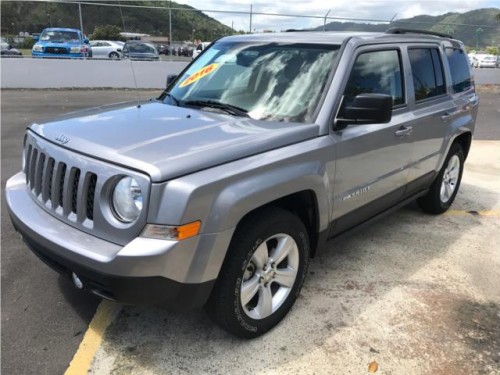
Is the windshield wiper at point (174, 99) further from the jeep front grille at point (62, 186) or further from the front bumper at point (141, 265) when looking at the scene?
the front bumper at point (141, 265)

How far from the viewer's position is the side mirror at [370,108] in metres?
3.00

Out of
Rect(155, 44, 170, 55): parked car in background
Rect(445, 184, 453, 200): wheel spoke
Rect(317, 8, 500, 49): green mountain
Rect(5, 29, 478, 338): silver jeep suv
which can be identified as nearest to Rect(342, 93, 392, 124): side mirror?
Rect(5, 29, 478, 338): silver jeep suv

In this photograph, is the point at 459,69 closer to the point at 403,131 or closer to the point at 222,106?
the point at 403,131

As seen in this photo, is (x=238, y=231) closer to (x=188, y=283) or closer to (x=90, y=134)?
(x=188, y=283)

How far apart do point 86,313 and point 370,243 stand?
2533 millimetres

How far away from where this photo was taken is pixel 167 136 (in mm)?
2748

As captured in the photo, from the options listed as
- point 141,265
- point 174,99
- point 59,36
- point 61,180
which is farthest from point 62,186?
point 59,36

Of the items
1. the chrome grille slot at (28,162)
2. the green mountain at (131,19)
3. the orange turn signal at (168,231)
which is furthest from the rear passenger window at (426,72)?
the green mountain at (131,19)

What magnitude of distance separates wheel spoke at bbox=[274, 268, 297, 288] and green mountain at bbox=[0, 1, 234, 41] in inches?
497

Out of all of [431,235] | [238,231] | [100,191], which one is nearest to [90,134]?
[100,191]

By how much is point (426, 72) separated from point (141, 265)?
334cm

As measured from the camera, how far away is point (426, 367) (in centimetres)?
275

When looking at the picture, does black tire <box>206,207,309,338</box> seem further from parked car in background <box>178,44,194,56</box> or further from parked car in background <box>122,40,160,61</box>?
parked car in background <box>178,44,194,56</box>

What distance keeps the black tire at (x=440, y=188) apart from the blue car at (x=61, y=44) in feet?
53.5
